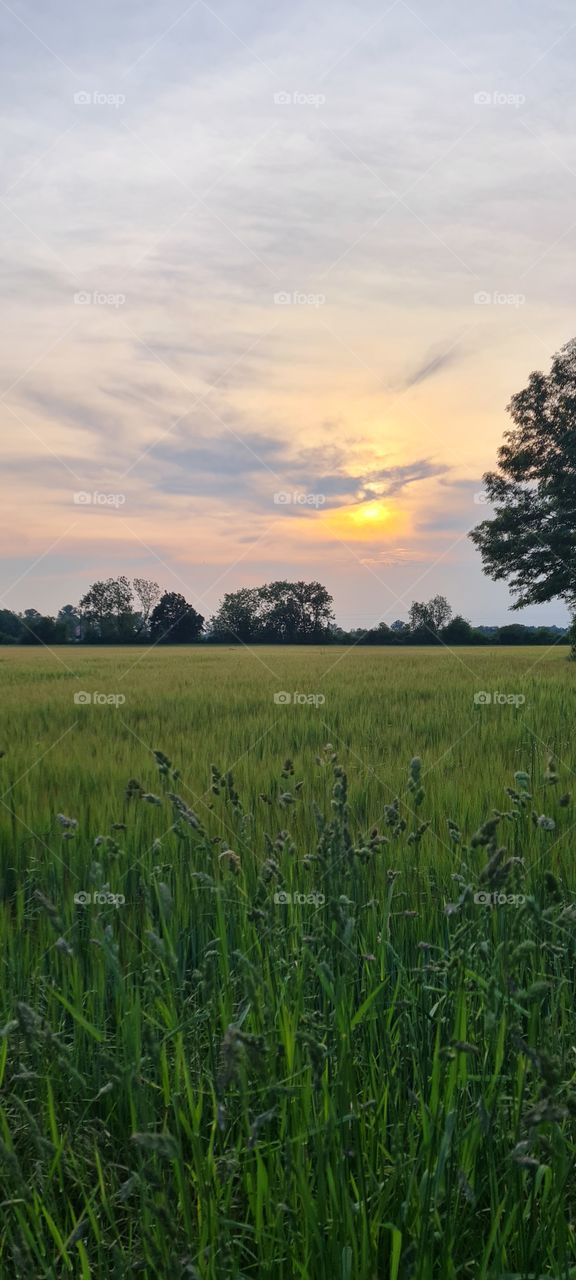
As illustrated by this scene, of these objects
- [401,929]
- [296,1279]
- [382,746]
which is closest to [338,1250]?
[296,1279]

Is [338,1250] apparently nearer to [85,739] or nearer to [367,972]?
[367,972]

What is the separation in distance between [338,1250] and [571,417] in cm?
3379

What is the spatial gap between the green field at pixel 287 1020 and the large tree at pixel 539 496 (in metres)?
27.3

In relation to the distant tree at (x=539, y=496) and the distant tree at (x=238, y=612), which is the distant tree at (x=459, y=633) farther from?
the distant tree at (x=238, y=612)

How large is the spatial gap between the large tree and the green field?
27.3 meters

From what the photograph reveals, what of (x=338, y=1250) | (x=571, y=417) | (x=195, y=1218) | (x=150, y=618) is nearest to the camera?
(x=338, y=1250)

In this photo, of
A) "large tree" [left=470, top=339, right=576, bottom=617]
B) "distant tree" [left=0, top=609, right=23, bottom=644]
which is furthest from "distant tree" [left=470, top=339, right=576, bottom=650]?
"distant tree" [left=0, top=609, right=23, bottom=644]

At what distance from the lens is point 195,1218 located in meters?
1.89

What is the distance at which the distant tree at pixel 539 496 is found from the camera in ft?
103

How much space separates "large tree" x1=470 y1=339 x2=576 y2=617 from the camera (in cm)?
3131

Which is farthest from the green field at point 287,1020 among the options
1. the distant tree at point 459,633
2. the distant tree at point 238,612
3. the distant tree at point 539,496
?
the distant tree at point 459,633

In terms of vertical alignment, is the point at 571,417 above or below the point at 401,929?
above

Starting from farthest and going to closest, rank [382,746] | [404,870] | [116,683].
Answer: [116,683], [382,746], [404,870]

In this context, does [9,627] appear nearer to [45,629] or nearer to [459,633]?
[45,629]
